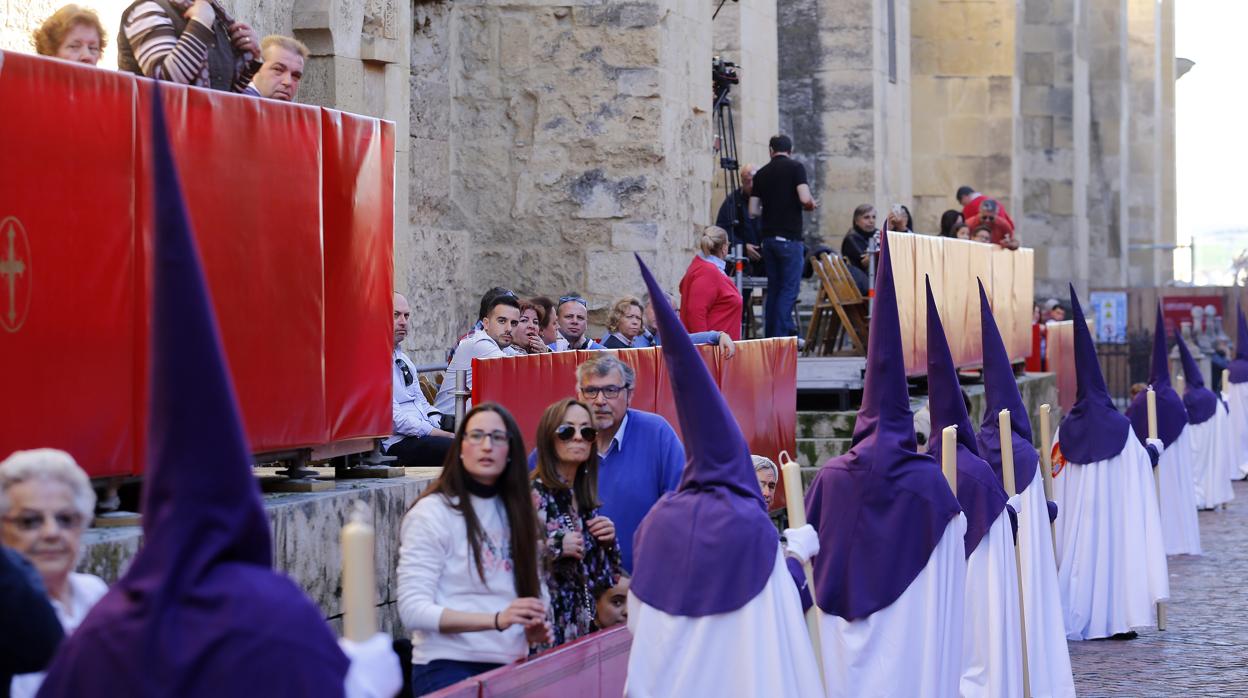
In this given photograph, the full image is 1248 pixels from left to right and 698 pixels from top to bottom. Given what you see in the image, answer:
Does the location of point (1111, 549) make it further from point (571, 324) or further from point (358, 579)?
point (358, 579)

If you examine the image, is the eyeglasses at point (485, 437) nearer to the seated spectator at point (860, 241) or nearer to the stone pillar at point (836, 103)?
the seated spectator at point (860, 241)

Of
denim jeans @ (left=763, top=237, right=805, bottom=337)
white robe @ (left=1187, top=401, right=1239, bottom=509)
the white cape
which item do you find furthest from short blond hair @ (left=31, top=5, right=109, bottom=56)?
the white cape

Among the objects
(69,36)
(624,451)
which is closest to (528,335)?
(624,451)

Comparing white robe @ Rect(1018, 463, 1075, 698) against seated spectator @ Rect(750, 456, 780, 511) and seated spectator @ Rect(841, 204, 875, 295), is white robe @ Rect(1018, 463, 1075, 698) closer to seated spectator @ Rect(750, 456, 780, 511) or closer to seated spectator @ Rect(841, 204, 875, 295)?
seated spectator @ Rect(750, 456, 780, 511)

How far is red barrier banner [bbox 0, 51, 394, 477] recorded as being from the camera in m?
Result: 5.99

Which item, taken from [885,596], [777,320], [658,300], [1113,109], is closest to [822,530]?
[885,596]

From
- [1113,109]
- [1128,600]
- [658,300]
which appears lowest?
[1128,600]

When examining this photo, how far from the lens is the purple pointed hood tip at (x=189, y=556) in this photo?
11.3 ft

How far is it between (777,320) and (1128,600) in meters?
4.40

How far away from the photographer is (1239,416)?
1040 inches

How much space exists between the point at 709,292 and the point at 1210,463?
11.2 m

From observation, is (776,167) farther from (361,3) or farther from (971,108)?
(971,108)

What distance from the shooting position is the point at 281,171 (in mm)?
7285

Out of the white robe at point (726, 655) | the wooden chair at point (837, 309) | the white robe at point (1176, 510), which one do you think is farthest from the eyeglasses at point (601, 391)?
the white robe at point (1176, 510)
